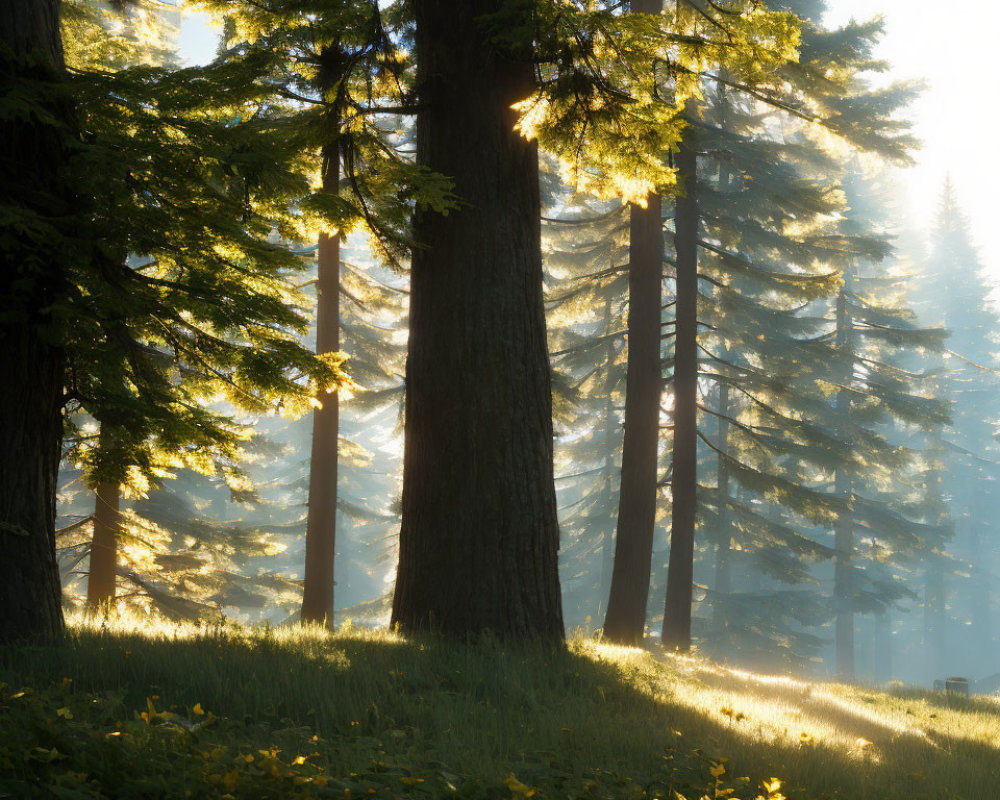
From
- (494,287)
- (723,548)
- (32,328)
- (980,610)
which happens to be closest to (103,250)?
(32,328)

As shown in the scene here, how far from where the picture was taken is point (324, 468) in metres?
13.4

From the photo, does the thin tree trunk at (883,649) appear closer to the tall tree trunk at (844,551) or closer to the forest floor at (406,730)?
the tall tree trunk at (844,551)

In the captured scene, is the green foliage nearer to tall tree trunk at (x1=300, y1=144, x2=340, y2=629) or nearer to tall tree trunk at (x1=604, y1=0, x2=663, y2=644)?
tall tree trunk at (x1=604, y1=0, x2=663, y2=644)

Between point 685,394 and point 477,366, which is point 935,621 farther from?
point 477,366

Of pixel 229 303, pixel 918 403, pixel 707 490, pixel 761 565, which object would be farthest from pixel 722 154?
pixel 761 565

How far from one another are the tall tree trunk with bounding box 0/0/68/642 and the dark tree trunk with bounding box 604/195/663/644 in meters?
7.68

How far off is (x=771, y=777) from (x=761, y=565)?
72.5 feet

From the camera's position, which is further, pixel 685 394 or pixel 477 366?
pixel 685 394

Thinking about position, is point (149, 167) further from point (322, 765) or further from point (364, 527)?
point (364, 527)

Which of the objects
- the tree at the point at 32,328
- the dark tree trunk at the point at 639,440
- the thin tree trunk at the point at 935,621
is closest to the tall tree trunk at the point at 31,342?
the tree at the point at 32,328

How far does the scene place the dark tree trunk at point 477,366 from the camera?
6023 mm

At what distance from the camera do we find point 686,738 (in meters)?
4.37

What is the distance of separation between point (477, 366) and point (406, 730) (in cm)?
294

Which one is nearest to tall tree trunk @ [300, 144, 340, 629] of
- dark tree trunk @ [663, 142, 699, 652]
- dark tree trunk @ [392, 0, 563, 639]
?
dark tree trunk @ [663, 142, 699, 652]
